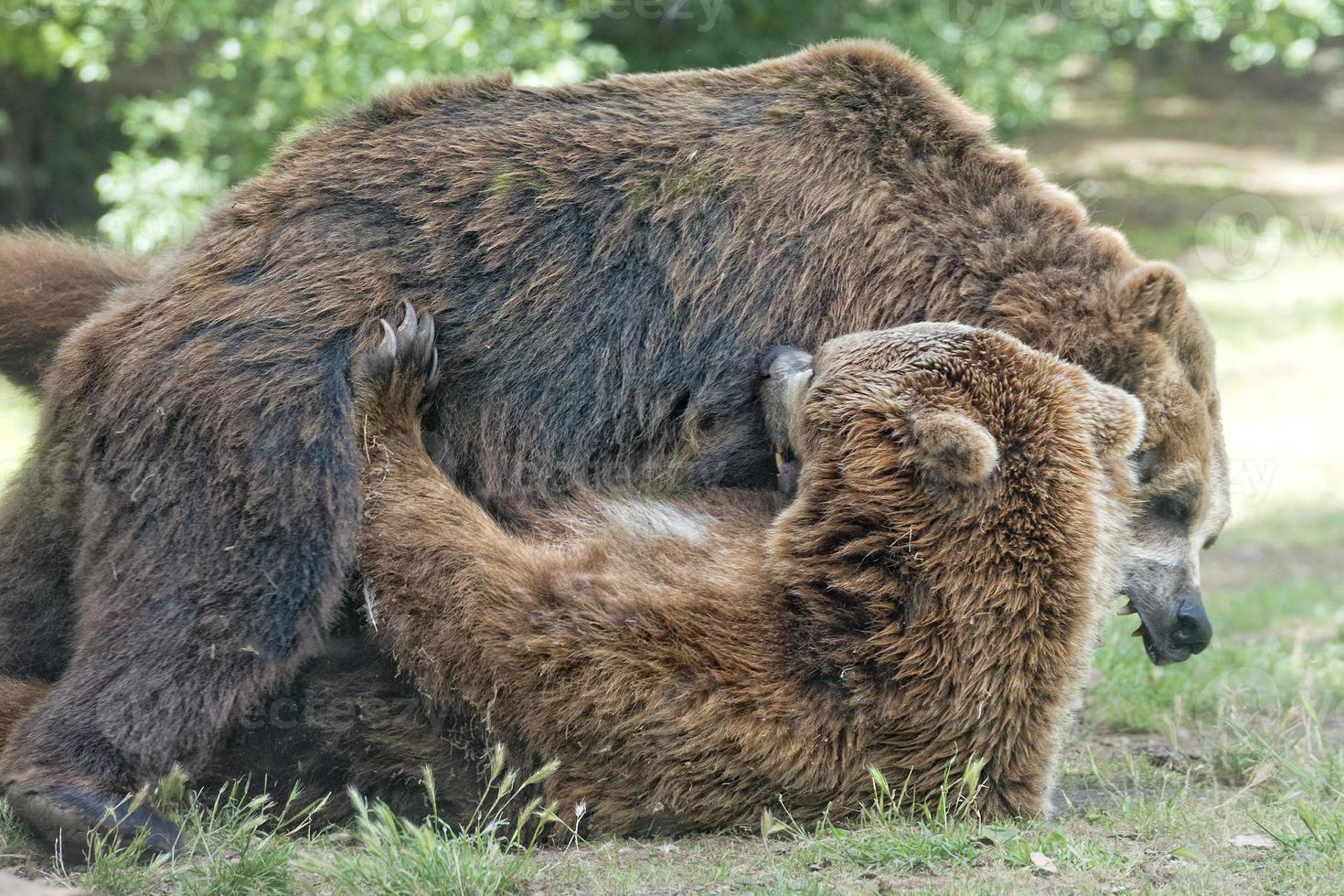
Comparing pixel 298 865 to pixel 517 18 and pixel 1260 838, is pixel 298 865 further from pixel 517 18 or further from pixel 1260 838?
pixel 517 18

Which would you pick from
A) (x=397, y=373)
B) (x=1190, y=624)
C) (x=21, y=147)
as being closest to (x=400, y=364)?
(x=397, y=373)

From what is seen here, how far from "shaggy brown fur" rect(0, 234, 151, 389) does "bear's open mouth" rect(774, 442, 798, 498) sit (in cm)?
233

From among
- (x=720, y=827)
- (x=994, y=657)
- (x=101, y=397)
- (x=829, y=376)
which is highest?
(x=829, y=376)

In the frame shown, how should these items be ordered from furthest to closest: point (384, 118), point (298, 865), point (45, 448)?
point (384, 118), point (45, 448), point (298, 865)

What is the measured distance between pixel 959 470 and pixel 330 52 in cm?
799

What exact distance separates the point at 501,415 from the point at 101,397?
1.25 meters

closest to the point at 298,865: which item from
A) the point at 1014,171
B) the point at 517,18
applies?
the point at 1014,171

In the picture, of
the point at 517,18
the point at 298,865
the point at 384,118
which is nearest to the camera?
the point at 298,865

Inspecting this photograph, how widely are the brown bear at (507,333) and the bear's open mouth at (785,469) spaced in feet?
0.53

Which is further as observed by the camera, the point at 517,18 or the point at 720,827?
the point at 517,18

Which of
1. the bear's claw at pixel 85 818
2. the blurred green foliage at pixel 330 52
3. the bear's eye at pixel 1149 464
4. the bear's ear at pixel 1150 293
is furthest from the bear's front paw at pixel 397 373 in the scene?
the blurred green foliage at pixel 330 52

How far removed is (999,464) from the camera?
14.5 feet

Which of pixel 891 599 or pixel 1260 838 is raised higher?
pixel 891 599

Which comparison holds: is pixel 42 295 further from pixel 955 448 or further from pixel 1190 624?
pixel 1190 624
